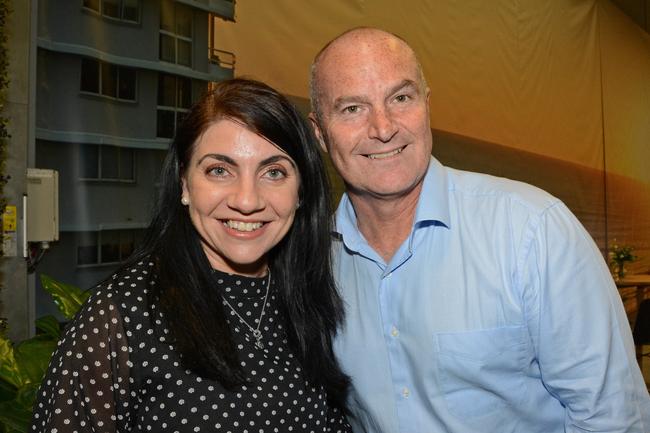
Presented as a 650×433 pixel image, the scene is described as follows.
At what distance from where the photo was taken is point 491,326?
147cm

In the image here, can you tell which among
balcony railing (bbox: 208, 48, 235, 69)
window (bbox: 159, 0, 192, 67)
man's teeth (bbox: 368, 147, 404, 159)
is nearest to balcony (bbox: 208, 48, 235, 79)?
balcony railing (bbox: 208, 48, 235, 69)

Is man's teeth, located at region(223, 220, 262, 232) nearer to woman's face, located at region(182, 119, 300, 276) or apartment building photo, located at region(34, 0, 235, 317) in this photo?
woman's face, located at region(182, 119, 300, 276)

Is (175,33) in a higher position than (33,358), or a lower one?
higher

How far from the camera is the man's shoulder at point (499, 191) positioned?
1453 millimetres

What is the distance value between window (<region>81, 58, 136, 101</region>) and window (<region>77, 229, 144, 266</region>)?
73cm

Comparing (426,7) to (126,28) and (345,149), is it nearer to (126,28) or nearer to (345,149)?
(126,28)

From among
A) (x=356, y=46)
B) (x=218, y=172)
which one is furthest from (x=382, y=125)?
(x=218, y=172)

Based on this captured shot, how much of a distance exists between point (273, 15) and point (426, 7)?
5.48 feet

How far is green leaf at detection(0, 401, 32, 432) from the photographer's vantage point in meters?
1.69

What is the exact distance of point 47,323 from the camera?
93.7 inches

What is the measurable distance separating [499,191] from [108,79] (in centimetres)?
236

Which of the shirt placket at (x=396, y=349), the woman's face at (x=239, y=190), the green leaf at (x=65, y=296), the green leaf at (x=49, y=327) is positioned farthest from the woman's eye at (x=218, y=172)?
the green leaf at (x=49, y=327)

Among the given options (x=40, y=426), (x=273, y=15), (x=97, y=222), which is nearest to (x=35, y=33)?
(x=97, y=222)

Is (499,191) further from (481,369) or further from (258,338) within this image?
(258,338)
